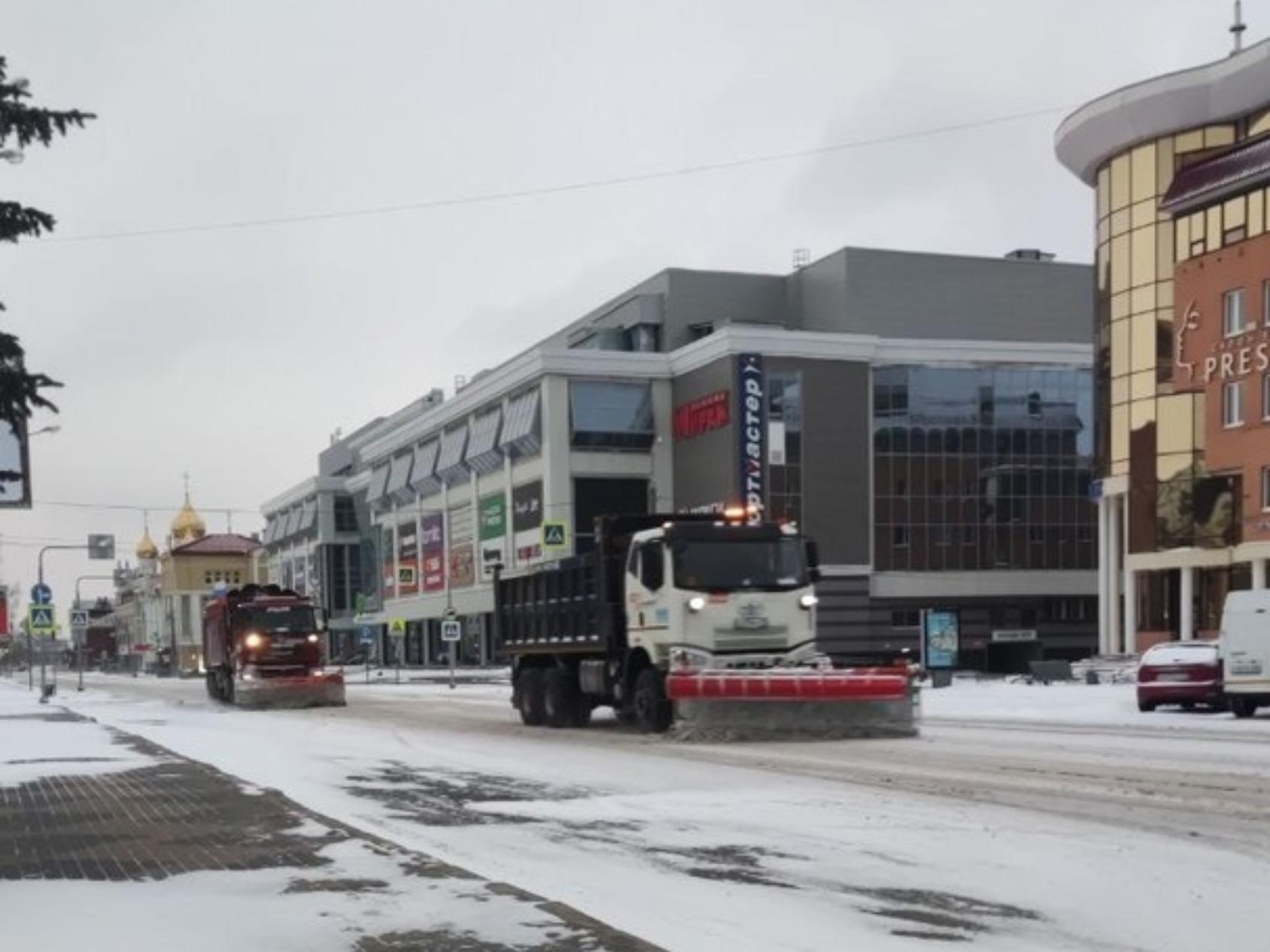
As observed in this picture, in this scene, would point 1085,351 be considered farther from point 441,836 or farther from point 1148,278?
point 441,836

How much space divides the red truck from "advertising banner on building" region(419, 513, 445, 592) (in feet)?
178

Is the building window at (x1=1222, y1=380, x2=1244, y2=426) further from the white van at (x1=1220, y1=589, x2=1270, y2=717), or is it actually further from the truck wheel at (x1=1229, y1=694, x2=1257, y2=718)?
the truck wheel at (x1=1229, y1=694, x2=1257, y2=718)

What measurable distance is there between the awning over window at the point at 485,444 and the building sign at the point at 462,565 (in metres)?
5.36

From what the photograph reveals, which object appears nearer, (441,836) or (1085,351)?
(441,836)

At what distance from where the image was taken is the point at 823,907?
25.8 ft

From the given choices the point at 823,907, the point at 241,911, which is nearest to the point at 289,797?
the point at 241,911

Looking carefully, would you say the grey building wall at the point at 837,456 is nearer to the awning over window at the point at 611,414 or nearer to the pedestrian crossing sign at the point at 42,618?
the awning over window at the point at 611,414

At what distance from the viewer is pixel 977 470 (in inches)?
2985

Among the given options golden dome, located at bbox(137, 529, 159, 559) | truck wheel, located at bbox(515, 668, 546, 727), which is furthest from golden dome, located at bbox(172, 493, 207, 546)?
truck wheel, located at bbox(515, 668, 546, 727)

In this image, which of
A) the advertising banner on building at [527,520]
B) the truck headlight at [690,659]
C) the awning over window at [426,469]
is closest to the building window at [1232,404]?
the truck headlight at [690,659]

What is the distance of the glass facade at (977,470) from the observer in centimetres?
7481

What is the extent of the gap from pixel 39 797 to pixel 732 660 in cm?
978

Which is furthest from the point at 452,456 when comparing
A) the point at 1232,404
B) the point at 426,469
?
the point at 1232,404

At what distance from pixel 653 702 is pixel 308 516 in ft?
349
